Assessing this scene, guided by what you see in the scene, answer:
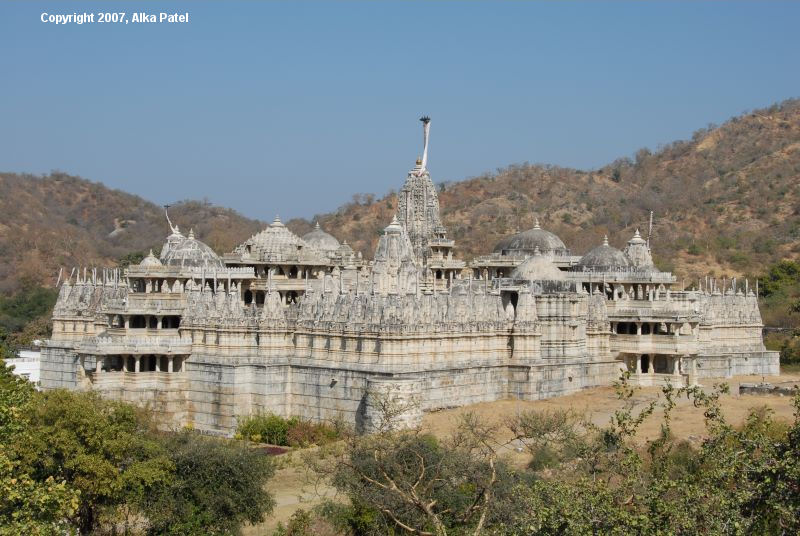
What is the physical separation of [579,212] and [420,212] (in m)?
60.8

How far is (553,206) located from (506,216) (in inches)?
227

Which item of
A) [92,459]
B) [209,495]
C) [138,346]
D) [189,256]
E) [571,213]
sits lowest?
[209,495]

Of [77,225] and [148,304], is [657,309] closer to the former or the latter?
[148,304]

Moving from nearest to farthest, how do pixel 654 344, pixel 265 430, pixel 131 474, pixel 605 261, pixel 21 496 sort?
pixel 21 496 → pixel 131 474 → pixel 265 430 → pixel 654 344 → pixel 605 261

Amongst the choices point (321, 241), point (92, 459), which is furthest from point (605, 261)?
point (92, 459)

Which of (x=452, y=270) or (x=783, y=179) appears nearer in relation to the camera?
(x=452, y=270)

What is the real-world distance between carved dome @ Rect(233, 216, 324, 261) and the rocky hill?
46919 mm

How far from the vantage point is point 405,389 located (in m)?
50.7

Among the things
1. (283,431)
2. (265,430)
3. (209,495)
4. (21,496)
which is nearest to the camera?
(21,496)

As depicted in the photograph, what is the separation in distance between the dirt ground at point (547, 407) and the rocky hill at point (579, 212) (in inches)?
1886

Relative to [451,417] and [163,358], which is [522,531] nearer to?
[451,417]

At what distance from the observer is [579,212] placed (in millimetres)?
133750

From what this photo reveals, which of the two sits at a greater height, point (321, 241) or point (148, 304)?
point (321, 241)

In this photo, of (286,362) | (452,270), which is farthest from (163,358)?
(452,270)
